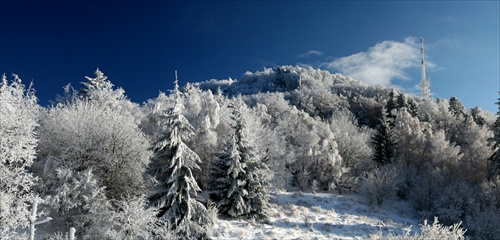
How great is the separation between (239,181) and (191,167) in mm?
5281

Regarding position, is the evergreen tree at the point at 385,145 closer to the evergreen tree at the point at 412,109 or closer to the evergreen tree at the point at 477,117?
the evergreen tree at the point at 412,109

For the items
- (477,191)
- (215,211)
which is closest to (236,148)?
(215,211)

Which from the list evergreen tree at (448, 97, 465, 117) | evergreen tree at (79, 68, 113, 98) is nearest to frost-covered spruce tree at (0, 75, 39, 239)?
evergreen tree at (79, 68, 113, 98)

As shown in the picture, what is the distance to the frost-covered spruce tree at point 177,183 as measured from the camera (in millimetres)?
20484

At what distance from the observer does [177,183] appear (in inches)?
816

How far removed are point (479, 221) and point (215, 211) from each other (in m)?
19.5

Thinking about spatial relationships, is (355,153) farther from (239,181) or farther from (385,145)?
(239,181)

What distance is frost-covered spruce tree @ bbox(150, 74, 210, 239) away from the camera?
20.5m

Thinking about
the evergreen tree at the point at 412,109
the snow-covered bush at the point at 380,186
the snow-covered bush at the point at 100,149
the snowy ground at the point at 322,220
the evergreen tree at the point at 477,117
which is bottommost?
the snowy ground at the point at 322,220

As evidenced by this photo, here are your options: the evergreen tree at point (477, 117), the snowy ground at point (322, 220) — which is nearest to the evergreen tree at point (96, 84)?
the snowy ground at point (322, 220)

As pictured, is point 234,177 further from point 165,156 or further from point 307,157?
point 307,157

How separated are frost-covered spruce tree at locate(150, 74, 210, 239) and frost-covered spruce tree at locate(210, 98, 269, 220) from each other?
14.6ft

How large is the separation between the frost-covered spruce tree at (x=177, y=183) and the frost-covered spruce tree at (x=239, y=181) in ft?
14.6

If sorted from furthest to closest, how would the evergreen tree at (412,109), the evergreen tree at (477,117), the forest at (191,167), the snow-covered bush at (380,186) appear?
1. the evergreen tree at (412,109)
2. the evergreen tree at (477,117)
3. the snow-covered bush at (380,186)
4. the forest at (191,167)
